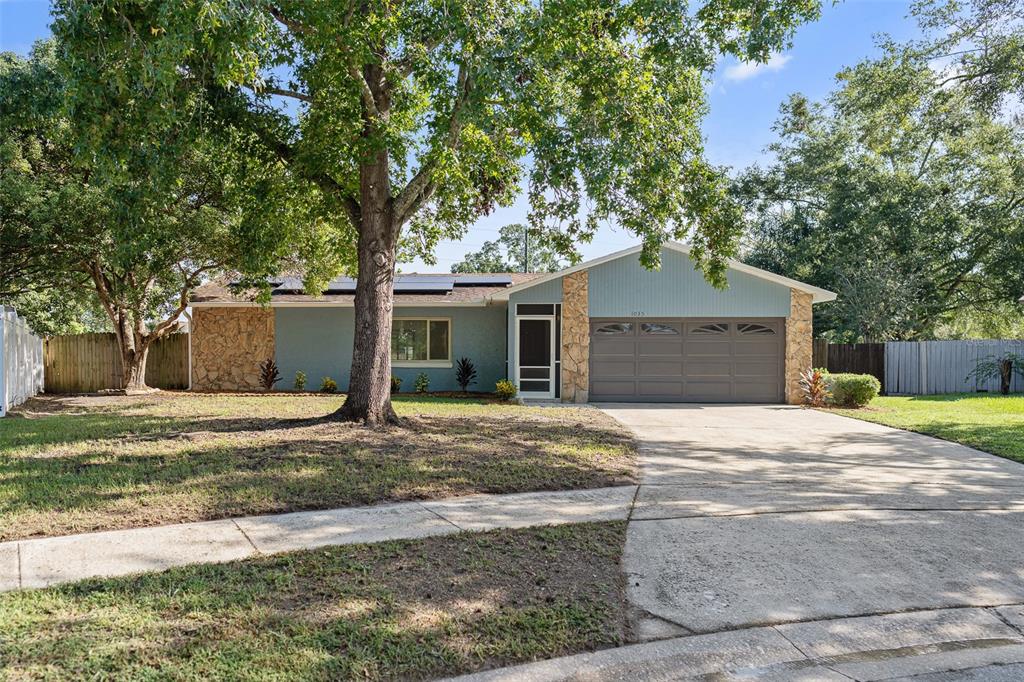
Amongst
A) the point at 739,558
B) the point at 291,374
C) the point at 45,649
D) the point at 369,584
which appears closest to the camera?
the point at 45,649

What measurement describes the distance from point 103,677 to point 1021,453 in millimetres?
10721

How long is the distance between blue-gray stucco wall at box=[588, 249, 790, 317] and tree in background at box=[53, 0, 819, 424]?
14.5 ft

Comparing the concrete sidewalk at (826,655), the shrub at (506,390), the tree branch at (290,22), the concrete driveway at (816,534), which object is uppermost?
the tree branch at (290,22)

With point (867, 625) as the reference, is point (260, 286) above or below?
above

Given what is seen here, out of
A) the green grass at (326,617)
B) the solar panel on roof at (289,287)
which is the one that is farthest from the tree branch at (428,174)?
the solar panel on roof at (289,287)

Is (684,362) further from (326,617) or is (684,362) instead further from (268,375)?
(326,617)

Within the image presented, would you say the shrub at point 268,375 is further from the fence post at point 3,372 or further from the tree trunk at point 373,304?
the tree trunk at point 373,304

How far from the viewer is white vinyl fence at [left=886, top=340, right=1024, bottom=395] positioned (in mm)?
20547

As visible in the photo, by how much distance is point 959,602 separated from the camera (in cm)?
412

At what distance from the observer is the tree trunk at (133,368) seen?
59.0 ft

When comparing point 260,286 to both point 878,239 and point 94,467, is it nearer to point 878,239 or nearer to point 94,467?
point 94,467

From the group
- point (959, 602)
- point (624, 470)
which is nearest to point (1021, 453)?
point (624, 470)

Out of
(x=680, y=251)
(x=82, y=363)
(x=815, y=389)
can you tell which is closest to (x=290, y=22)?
(x=680, y=251)

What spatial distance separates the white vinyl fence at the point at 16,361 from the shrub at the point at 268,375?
5371mm
